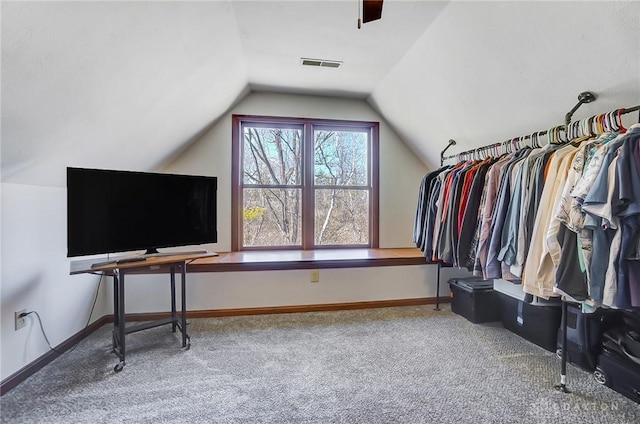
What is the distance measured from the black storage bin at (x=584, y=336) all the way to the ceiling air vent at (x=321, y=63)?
253cm

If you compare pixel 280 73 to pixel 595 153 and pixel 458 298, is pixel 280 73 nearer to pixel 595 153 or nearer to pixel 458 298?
pixel 595 153

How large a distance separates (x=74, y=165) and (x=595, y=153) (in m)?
3.03

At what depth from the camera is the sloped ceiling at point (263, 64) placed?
140cm

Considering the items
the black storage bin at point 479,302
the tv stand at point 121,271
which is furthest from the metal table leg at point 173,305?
the black storage bin at point 479,302

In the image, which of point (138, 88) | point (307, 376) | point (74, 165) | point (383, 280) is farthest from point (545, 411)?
point (74, 165)

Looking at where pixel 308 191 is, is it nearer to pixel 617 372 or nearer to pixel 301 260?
pixel 301 260

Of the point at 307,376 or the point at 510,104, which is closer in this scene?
the point at 307,376

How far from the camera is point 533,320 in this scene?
2361 mm

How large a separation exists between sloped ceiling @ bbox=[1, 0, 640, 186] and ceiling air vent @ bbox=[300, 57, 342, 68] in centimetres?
7

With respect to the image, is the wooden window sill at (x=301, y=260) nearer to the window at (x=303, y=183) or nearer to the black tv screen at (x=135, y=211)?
the window at (x=303, y=183)

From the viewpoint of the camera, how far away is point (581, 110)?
6.25ft

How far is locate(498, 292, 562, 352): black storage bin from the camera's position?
7.31ft

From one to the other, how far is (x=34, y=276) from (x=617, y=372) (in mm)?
3550

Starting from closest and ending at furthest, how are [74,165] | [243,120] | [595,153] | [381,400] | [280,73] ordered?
[595,153] < [381,400] < [74,165] < [280,73] < [243,120]
